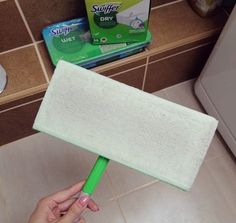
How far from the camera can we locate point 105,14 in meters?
0.70

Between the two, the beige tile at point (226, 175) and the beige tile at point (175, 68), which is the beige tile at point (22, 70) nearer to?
the beige tile at point (175, 68)

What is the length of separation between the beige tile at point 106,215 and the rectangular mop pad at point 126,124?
426 mm

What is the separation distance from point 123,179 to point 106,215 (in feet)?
0.38

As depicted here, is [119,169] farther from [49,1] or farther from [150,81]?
[49,1]

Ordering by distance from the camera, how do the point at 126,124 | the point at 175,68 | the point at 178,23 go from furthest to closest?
the point at 175,68, the point at 178,23, the point at 126,124

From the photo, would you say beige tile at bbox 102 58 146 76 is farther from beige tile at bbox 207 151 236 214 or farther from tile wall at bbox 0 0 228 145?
beige tile at bbox 207 151 236 214

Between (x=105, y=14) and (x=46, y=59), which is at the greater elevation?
(x=105, y=14)

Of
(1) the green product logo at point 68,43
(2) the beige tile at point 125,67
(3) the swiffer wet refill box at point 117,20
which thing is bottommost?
(2) the beige tile at point 125,67

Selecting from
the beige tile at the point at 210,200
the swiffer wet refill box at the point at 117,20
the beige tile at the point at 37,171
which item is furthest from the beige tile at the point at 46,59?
the beige tile at the point at 210,200

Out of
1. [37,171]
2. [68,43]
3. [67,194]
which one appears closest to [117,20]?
[68,43]

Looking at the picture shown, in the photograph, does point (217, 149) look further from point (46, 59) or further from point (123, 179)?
point (46, 59)

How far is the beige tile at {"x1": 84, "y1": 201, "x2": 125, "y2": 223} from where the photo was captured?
34.9 inches

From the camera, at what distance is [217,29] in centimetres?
87

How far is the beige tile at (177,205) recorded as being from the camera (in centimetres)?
89
